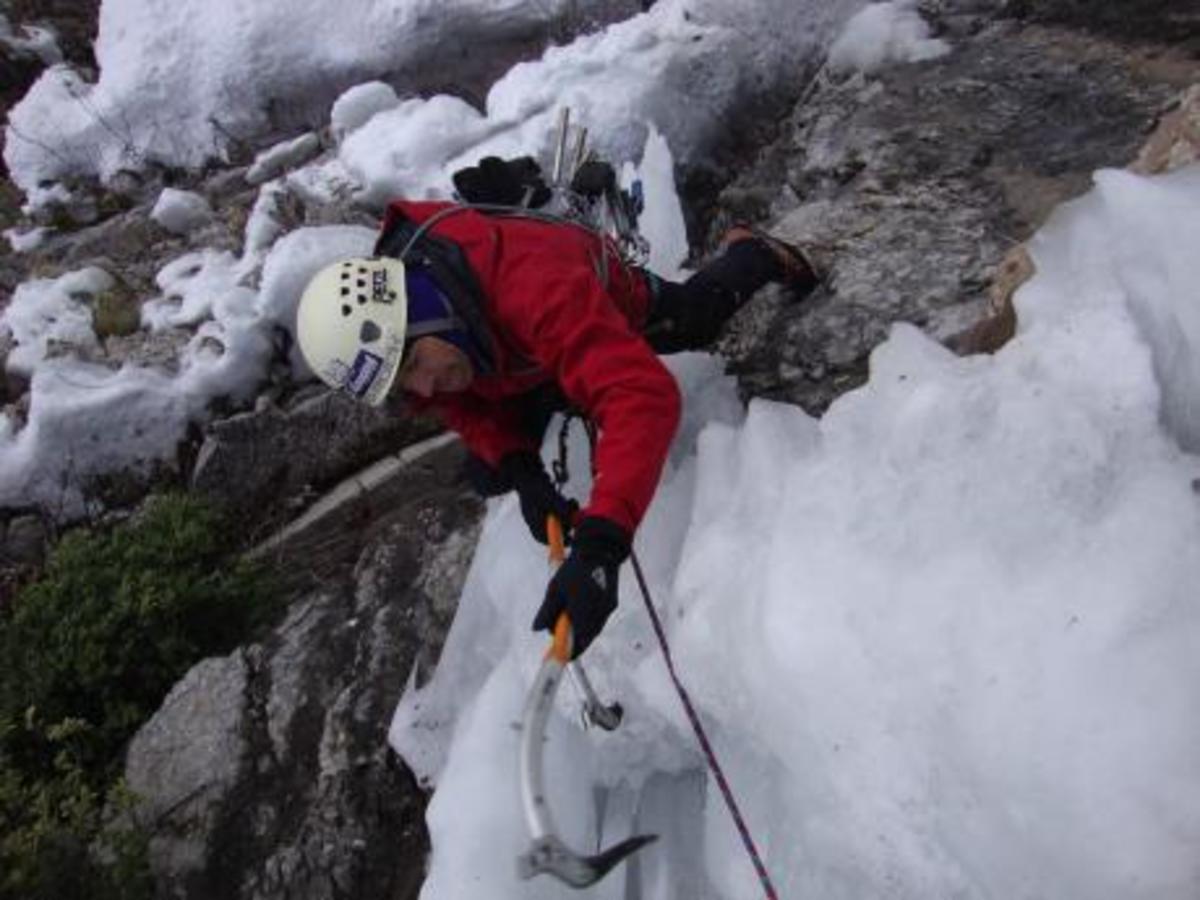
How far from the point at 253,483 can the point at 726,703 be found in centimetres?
342

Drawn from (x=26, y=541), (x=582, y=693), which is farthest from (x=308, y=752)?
(x=26, y=541)

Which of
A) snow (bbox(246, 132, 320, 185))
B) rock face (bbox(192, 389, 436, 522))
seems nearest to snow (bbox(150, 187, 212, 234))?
snow (bbox(246, 132, 320, 185))

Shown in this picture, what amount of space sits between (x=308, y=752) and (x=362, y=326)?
5.84 ft

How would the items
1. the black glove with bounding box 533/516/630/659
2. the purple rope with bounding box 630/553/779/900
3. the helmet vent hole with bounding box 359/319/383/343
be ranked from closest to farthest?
the purple rope with bounding box 630/553/779/900 < the black glove with bounding box 533/516/630/659 < the helmet vent hole with bounding box 359/319/383/343

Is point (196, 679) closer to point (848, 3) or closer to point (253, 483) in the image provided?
point (253, 483)

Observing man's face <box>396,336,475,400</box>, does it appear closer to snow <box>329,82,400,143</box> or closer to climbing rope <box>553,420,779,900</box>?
climbing rope <box>553,420,779,900</box>

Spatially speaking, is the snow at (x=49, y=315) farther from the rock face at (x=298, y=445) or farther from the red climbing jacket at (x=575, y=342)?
the red climbing jacket at (x=575, y=342)

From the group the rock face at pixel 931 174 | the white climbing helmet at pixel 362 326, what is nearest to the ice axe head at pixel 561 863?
the white climbing helmet at pixel 362 326

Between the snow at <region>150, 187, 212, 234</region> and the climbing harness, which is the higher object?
the climbing harness

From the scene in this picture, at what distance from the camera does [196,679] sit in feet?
13.1

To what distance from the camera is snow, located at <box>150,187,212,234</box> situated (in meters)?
7.09

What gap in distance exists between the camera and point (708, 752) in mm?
2363

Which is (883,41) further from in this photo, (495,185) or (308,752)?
(308,752)

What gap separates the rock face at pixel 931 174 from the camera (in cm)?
364
